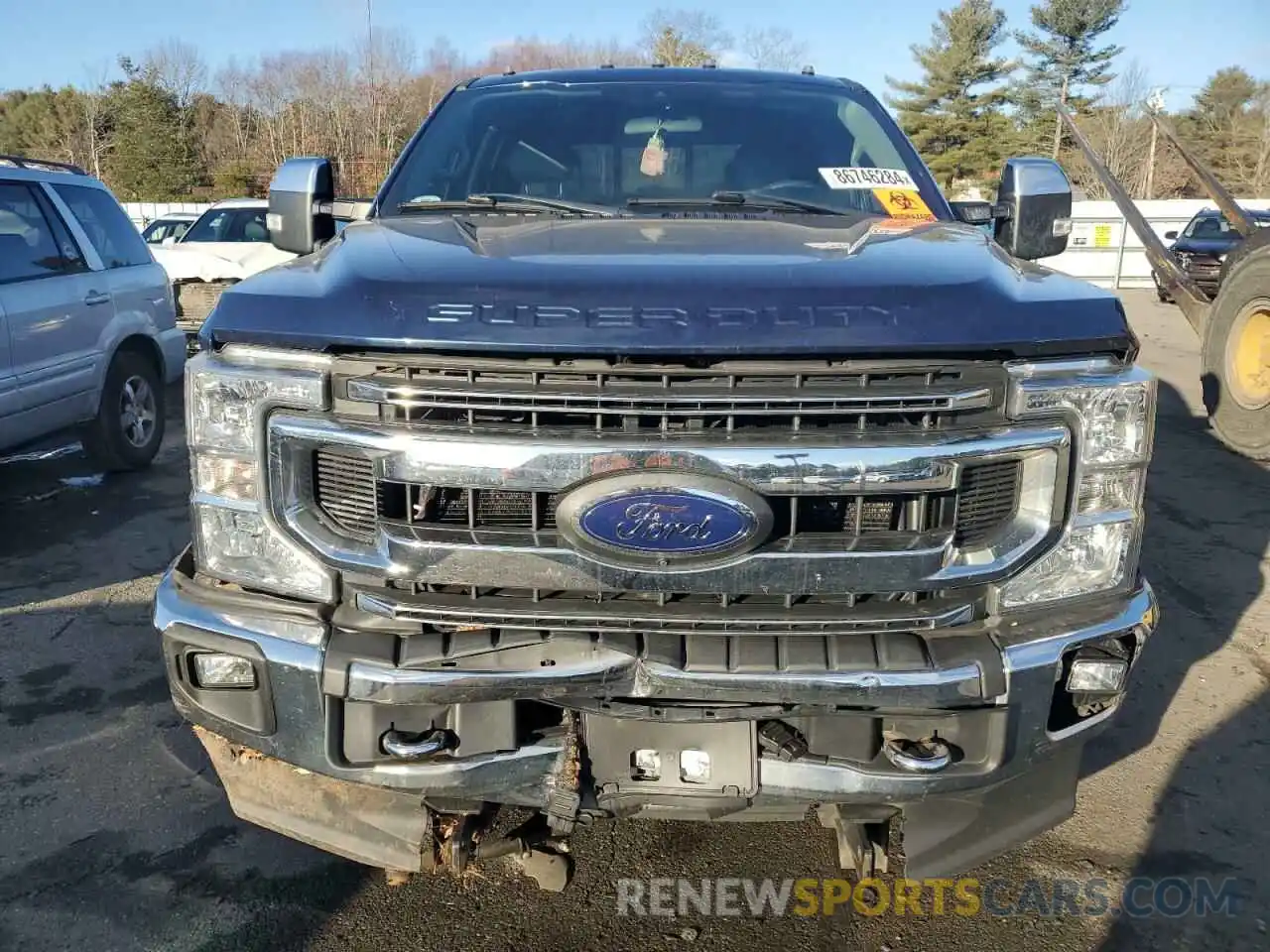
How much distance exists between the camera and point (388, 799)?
228 cm

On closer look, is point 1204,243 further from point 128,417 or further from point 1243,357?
point 128,417

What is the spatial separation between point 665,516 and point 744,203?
60.3 inches

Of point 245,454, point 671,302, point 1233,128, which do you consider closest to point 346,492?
point 245,454

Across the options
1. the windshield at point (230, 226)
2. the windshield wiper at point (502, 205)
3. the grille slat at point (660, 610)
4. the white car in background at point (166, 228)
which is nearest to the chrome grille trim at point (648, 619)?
the grille slat at point (660, 610)

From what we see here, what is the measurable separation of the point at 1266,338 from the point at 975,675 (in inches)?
247

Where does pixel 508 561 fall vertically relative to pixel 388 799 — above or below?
above

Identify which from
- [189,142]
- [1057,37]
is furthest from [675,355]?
[1057,37]

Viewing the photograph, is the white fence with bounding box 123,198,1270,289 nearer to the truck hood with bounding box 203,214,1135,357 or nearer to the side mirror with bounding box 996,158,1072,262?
the side mirror with bounding box 996,158,1072,262

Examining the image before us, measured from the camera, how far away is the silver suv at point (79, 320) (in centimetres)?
588

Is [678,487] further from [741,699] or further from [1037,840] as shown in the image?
[1037,840]

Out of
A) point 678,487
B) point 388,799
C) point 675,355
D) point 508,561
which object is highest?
point 675,355

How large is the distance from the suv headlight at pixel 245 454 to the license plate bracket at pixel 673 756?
2.14ft

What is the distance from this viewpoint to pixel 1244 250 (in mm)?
7340

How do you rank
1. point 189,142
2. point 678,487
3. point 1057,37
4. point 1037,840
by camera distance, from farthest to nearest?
point 1057,37
point 189,142
point 1037,840
point 678,487
